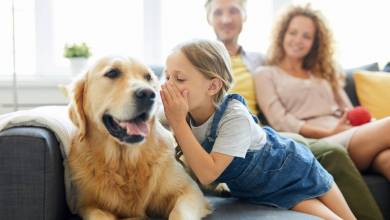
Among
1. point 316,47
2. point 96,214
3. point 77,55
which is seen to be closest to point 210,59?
point 96,214

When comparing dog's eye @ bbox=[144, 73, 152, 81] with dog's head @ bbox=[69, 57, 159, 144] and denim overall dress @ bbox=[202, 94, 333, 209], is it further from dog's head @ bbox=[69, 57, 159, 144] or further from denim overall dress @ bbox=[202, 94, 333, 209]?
denim overall dress @ bbox=[202, 94, 333, 209]

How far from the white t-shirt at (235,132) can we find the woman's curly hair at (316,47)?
116 centimetres

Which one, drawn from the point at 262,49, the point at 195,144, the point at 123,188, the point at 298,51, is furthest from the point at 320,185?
the point at 262,49

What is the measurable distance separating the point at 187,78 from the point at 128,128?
25 centimetres

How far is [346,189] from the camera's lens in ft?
6.07

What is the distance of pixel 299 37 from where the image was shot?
2555 millimetres

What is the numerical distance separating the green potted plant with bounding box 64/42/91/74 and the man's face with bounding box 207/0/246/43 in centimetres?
79

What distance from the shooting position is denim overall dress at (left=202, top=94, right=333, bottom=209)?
152 cm

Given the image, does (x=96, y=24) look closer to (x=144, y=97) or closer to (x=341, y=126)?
(x=341, y=126)

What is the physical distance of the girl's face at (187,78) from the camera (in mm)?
1472

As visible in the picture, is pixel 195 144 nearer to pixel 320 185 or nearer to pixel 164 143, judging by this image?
pixel 164 143

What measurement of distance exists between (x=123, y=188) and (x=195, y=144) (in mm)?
267

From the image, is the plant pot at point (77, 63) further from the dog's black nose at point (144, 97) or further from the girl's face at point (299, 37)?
the dog's black nose at point (144, 97)

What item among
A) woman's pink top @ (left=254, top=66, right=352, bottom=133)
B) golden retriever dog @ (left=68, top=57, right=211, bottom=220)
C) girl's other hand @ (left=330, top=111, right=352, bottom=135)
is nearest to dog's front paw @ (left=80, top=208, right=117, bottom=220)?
golden retriever dog @ (left=68, top=57, right=211, bottom=220)
